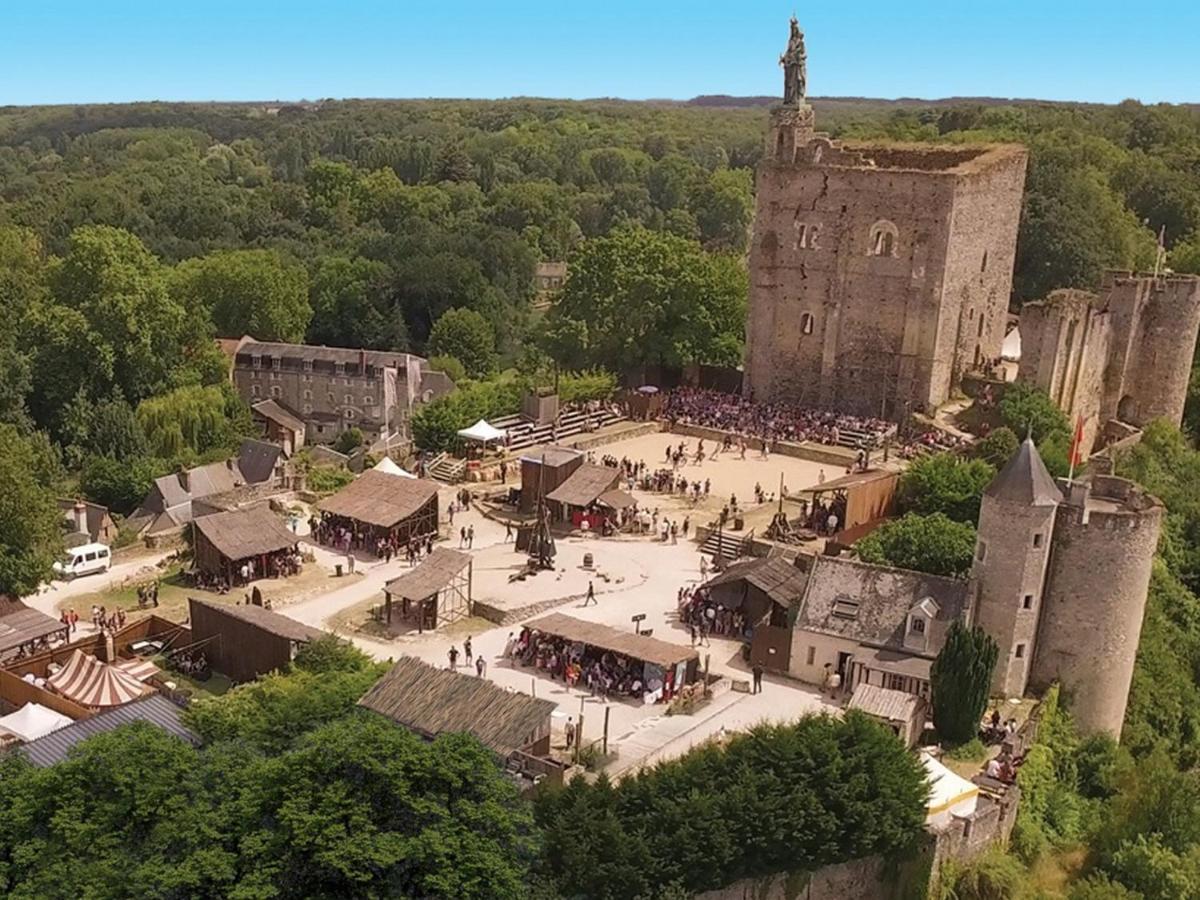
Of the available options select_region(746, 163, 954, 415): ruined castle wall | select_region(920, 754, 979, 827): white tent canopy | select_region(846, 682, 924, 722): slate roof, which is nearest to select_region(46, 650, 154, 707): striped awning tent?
select_region(846, 682, 924, 722): slate roof

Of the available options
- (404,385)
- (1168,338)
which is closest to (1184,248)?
(1168,338)

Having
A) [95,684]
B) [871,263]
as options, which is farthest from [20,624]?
[871,263]

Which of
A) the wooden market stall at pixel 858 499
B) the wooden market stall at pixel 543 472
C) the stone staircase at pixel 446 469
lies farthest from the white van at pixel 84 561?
the wooden market stall at pixel 858 499

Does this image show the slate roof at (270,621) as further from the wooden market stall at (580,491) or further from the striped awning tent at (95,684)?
the wooden market stall at (580,491)

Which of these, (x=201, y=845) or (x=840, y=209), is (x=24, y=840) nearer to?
(x=201, y=845)

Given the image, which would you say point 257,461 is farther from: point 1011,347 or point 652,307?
point 1011,347

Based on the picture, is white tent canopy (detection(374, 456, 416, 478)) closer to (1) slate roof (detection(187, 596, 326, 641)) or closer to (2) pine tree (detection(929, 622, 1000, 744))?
(1) slate roof (detection(187, 596, 326, 641))
